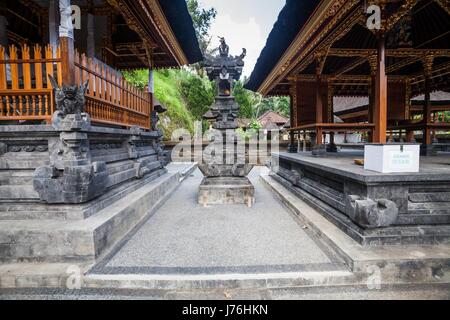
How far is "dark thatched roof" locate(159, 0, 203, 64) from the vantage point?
5461 millimetres

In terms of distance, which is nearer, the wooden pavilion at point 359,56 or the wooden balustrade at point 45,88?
the wooden balustrade at point 45,88

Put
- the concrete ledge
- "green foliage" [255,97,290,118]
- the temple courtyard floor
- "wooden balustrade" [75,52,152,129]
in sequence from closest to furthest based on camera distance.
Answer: the temple courtyard floor
the concrete ledge
"wooden balustrade" [75,52,152,129]
"green foliage" [255,97,290,118]

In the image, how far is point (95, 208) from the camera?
3.72m

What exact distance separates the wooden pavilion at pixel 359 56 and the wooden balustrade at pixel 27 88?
4.53 meters

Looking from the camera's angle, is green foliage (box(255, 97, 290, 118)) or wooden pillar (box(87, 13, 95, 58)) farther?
green foliage (box(255, 97, 290, 118))

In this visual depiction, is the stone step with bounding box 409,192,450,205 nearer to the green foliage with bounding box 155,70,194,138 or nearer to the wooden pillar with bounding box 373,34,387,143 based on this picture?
the wooden pillar with bounding box 373,34,387,143

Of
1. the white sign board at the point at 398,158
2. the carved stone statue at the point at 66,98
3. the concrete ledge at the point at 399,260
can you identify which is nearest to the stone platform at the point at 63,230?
the carved stone statue at the point at 66,98

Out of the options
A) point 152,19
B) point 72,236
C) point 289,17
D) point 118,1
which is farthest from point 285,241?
point 118,1

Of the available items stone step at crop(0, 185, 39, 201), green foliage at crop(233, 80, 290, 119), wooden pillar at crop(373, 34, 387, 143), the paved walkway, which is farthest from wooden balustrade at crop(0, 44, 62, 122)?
green foliage at crop(233, 80, 290, 119)

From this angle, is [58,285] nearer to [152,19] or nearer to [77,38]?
[152,19]

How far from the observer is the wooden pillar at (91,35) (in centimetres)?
714

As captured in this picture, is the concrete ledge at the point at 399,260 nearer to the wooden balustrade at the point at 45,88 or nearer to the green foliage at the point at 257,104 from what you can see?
the wooden balustrade at the point at 45,88

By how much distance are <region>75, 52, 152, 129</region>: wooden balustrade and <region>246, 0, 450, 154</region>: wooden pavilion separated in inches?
157

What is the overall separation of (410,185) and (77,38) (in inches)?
363
